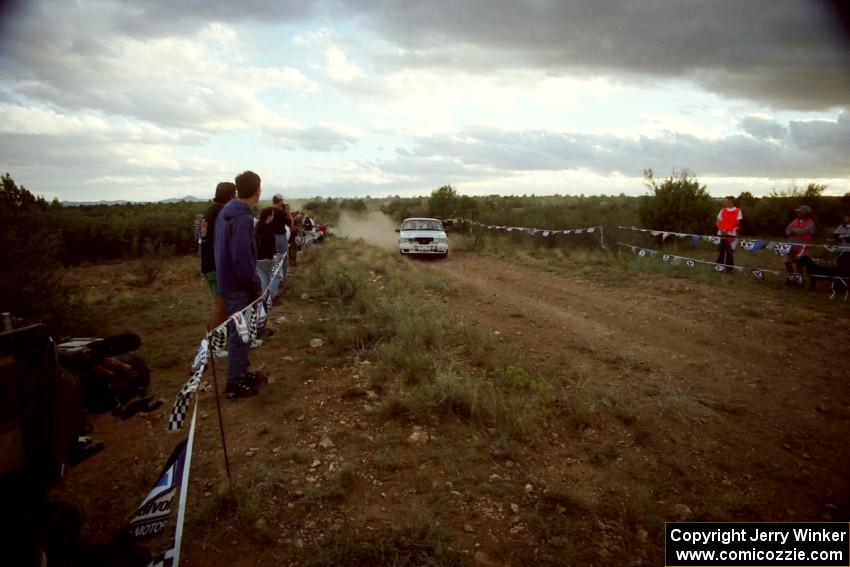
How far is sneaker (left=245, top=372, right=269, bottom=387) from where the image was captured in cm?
501

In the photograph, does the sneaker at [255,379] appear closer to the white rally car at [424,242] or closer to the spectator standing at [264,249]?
the spectator standing at [264,249]

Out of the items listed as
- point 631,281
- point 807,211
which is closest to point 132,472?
point 631,281

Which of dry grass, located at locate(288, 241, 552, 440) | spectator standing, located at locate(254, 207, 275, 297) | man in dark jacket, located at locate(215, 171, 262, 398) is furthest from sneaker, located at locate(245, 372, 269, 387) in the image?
spectator standing, located at locate(254, 207, 275, 297)

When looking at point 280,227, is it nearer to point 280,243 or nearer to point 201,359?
point 280,243

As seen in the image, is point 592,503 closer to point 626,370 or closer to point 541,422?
point 541,422

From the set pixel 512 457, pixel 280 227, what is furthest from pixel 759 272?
pixel 280 227

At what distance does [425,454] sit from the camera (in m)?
3.90

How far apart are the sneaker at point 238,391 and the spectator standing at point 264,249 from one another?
2.51 m

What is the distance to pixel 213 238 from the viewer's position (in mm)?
5617

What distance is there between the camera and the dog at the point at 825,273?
9.30 m

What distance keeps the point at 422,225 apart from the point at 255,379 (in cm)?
1238

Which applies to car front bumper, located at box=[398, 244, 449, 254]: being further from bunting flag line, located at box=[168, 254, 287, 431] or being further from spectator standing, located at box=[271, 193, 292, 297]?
bunting flag line, located at box=[168, 254, 287, 431]

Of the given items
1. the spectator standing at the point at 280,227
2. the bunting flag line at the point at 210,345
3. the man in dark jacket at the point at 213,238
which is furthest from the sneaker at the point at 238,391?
the spectator standing at the point at 280,227

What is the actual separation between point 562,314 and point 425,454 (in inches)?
206
